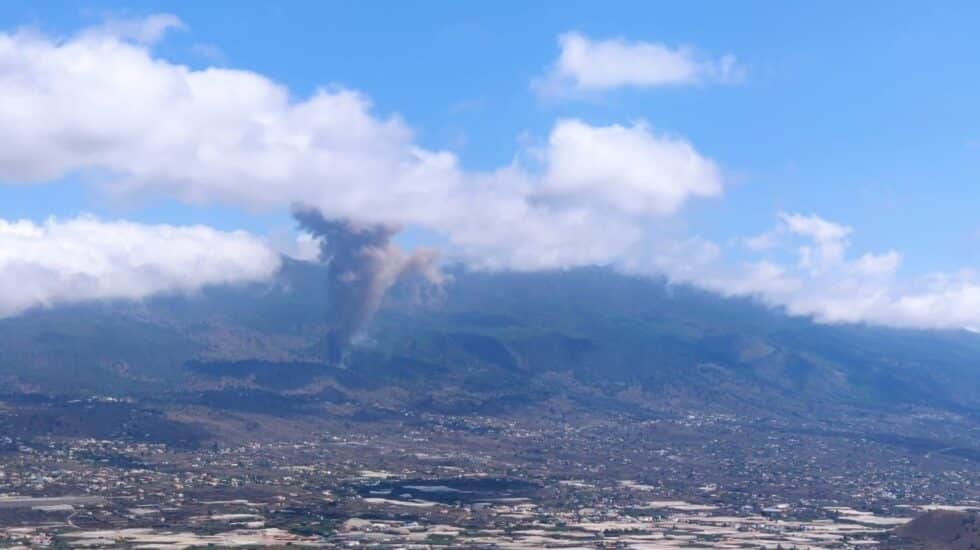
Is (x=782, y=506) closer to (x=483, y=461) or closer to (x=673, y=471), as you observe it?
(x=673, y=471)

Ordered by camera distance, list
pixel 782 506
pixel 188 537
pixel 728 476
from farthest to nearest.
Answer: pixel 728 476
pixel 782 506
pixel 188 537

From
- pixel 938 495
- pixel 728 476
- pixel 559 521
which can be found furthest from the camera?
pixel 728 476

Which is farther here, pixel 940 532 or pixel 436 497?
pixel 436 497

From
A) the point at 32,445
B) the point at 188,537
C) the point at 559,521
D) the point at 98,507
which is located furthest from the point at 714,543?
the point at 32,445

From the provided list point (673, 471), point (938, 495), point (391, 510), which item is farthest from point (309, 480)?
point (938, 495)

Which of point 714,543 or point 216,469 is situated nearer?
point 714,543

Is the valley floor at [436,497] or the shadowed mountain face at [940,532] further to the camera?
the shadowed mountain face at [940,532]

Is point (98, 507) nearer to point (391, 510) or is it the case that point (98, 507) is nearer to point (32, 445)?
point (391, 510)

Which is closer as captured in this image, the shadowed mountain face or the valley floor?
the valley floor

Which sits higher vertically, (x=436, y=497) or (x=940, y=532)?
(x=436, y=497)
